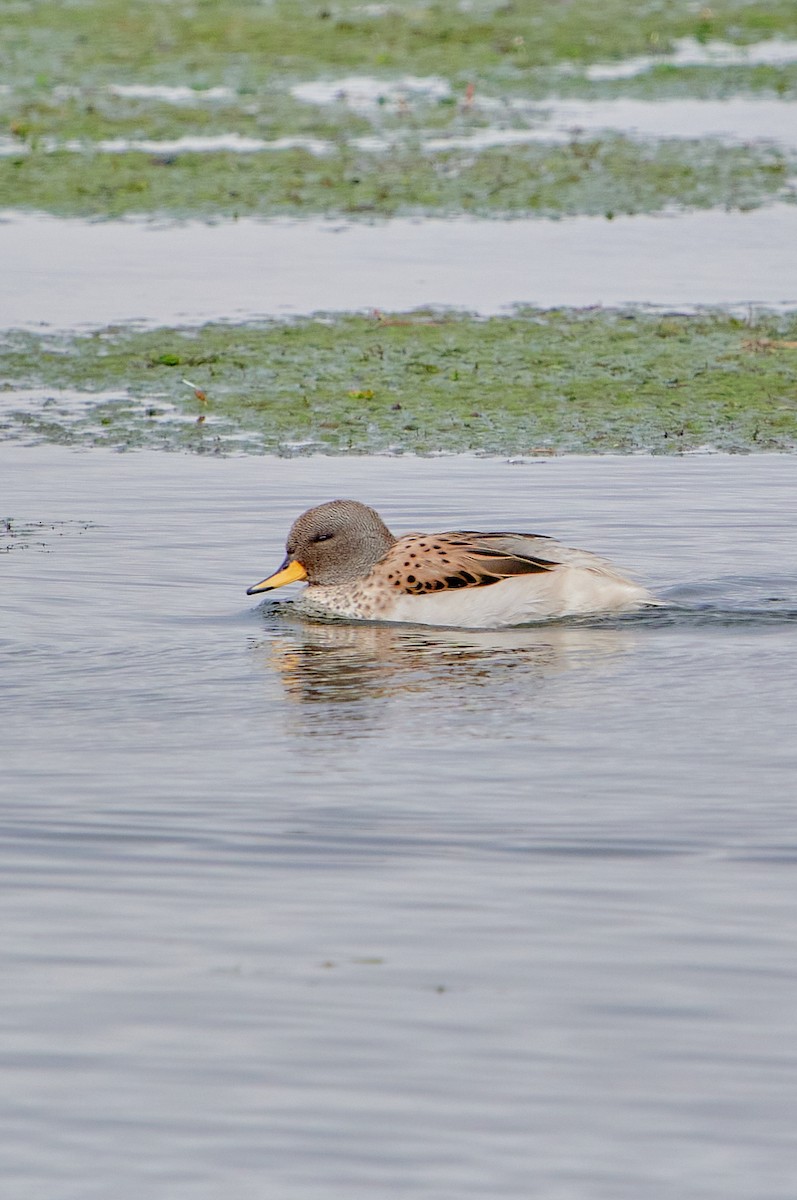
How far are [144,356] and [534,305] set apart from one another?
292 cm

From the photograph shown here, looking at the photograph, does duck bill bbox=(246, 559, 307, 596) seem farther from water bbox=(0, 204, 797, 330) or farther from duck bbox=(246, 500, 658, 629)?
water bbox=(0, 204, 797, 330)

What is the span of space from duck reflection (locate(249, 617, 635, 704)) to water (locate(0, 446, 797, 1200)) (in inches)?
1.1

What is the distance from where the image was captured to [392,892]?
18.3ft

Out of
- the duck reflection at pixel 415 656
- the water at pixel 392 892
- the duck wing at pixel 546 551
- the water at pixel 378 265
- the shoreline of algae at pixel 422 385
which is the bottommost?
the water at pixel 392 892

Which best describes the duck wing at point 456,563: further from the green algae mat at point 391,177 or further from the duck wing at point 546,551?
the green algae mat at point 391,177

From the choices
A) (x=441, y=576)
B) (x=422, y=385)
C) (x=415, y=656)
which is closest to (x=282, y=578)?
(x=441, y=576)

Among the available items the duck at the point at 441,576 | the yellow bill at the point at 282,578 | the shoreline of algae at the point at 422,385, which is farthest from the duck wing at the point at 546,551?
the shoreline of algae at the point at 422,385

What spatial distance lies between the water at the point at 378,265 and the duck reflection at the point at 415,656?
21.4 ft

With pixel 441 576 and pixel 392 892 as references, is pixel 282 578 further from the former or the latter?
pixel 392 892

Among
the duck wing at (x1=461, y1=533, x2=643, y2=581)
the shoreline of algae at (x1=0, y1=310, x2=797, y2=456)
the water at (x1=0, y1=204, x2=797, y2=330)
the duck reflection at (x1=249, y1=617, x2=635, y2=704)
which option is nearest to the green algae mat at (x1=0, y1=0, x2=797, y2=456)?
the shoreline of algae at (x1=0, y1=310, x2=797, y2=456)

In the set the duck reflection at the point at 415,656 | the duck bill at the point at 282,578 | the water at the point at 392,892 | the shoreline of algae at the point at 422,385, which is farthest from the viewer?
the shoreline of algae at the point at 422,385

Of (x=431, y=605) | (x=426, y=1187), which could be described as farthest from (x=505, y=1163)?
(x=431, y=605)

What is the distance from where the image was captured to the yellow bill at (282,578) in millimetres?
8969

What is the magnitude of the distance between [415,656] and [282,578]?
966mm
